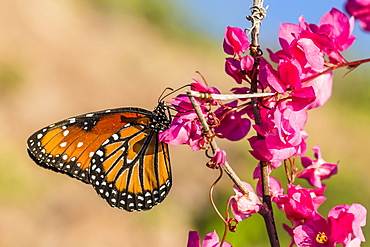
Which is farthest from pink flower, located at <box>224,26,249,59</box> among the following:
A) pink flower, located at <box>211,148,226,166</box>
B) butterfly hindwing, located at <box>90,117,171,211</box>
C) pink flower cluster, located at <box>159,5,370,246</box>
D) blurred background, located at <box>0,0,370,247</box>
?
blurred background, located at <box>0,0,370,247</box>

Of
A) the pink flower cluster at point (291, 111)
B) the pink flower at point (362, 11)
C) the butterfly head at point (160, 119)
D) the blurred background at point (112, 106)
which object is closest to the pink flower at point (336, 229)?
the pink flower cluster at point (291, 111)

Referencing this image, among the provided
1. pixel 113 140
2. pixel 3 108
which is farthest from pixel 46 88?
pixel 113 140

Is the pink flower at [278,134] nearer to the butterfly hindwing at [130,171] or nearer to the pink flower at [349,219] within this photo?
the pink flower at [349,219]

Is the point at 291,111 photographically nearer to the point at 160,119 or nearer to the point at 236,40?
the point at 236,40

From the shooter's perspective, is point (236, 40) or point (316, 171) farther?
point (316, 171)

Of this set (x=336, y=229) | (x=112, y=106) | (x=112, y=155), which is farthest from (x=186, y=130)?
(x=112, y=106)

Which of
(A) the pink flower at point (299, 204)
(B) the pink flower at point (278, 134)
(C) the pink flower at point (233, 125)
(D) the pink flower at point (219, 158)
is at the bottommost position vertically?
(A) the pink flower at point (299, 204)
